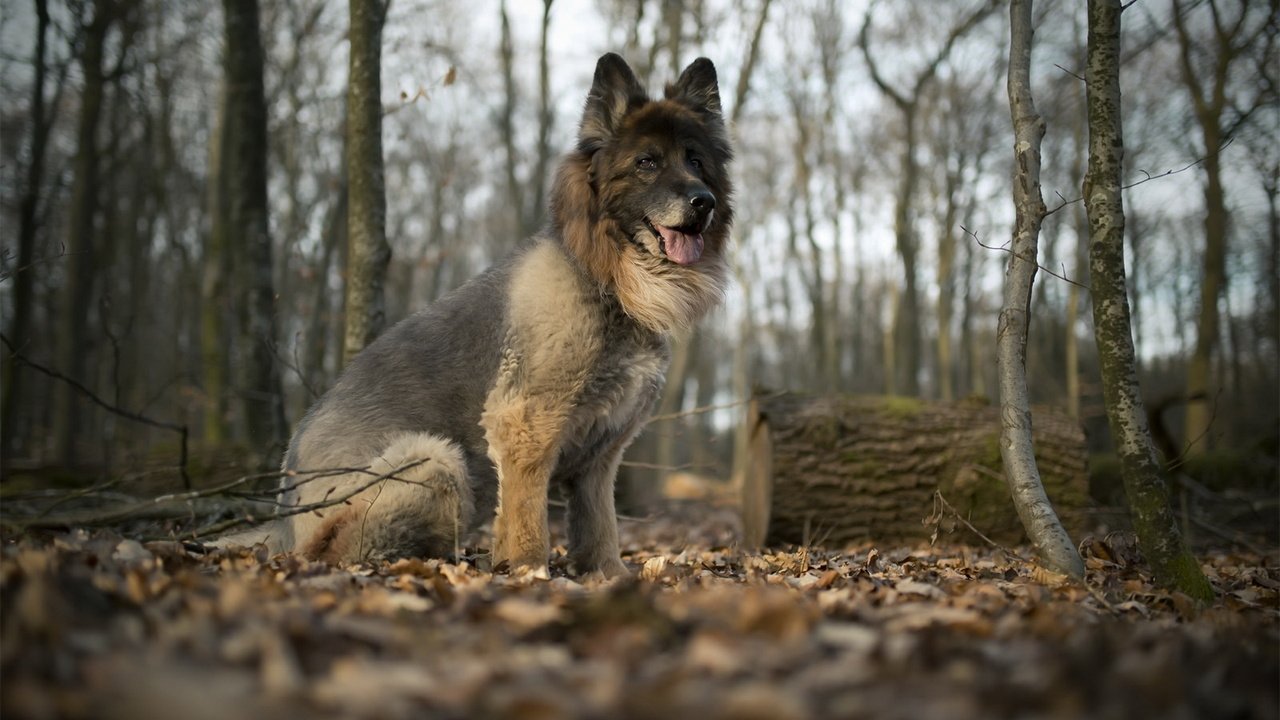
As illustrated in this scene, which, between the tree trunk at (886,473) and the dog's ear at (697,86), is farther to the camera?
the tree trunk at (886,473)

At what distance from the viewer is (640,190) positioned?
16.3 feet

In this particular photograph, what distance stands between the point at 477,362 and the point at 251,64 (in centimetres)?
621

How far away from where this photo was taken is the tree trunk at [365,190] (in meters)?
6.85

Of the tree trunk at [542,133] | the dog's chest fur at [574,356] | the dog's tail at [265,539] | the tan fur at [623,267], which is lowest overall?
the dog's tail at [265,539]

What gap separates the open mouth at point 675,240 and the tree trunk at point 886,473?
259 centimetres

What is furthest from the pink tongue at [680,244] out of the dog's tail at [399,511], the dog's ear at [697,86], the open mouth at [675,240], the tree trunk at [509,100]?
the tree trunk at [509,100]

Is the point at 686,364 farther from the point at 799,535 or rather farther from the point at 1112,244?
the point at 1112,244

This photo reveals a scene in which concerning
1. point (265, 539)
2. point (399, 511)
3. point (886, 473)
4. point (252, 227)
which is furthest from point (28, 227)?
point (886, 473)

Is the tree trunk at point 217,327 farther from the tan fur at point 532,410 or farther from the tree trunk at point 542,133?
the tan fur at point 532,410

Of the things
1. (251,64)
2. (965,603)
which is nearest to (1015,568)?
(965,603)

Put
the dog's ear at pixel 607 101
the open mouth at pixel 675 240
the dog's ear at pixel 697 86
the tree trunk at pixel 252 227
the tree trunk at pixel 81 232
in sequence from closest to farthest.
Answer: the open mouth at pixel 675 240 < the dog's ear at pixel 607 101 < the dog's ear at pixel 697 86 < the tree trunk at pixel 252 227 < the tree trunk at pixel 81 232

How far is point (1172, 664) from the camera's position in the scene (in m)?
2.29

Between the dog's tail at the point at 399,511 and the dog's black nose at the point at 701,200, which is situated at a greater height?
the dog's black nose at the point at 701,200

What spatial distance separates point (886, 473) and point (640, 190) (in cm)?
356
